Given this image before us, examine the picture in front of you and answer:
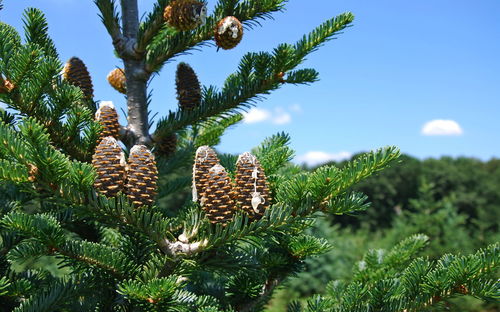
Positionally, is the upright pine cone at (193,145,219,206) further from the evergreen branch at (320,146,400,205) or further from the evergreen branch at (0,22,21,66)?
the evergreen branch at (0,22,21,66)

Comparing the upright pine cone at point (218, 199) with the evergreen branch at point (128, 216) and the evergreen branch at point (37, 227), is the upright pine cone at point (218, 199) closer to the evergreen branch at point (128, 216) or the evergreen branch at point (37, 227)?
the evergreen branch at point (128, 216)

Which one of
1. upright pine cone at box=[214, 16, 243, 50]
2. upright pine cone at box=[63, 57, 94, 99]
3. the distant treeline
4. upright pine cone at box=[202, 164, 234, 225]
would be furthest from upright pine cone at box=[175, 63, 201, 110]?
the distant treeline

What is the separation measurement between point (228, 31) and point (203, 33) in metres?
0.13

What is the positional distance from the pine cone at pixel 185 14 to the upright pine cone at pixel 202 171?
544mm

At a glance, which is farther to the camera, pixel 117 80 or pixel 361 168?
pixel 117 80

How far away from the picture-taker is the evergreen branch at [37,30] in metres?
1.81

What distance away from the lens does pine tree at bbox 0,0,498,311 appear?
1356 millimetres

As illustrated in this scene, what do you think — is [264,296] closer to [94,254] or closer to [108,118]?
[94,254]

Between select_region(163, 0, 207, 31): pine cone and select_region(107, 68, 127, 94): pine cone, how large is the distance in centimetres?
64

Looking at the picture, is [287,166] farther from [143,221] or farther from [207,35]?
[143,221]

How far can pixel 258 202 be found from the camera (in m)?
1.40

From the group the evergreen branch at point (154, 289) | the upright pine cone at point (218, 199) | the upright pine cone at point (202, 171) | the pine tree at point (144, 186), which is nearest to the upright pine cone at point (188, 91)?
the pine tree at point (144, 186)

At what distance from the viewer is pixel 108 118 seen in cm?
182

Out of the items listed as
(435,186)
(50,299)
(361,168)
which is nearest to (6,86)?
(50,299)
